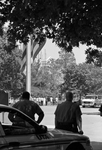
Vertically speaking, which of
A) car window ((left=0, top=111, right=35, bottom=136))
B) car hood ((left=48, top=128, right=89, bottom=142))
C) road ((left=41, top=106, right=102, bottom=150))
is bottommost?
road ((left=41, top=106, right=102, bottom=150))

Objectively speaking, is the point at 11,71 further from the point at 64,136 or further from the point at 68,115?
the point at 64,136

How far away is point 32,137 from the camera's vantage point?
261 inches

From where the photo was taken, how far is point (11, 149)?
6164mm

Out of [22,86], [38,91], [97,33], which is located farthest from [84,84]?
[97,33]

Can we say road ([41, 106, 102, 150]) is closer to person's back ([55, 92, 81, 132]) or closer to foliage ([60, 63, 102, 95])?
person's back ([55, 92, 81, 132])

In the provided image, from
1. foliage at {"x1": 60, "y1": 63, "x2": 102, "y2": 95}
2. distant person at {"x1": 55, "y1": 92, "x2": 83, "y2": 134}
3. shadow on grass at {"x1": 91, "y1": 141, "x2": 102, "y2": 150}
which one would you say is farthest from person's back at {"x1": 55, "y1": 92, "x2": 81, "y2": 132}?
foliage at {"x1": 60, "y1": 63, "x2": 102, "y2": 95}

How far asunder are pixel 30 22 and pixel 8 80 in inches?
2346

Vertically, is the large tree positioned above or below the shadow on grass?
above

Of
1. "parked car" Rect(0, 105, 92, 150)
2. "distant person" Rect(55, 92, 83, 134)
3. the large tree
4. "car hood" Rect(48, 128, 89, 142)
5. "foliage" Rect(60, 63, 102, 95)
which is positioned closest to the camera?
"parked car" Rect(0, 105, 92, 150)

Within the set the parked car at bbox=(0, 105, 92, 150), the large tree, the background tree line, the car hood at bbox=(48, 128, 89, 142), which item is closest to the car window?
the parked car at bbox=(0, 105, 92, 150)

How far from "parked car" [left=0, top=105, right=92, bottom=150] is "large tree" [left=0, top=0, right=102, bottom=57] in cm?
305

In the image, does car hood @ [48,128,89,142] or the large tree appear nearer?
car hood @ [48,128,89,142]

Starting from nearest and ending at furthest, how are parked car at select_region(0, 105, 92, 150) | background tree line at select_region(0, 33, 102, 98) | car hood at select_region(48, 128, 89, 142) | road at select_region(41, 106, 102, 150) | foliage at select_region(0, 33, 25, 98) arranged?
parked car at select_region(0, 105, 92, 150)
car hood at select_region(48, 128, 89, 142)
road at select_region(41, 106, 102, 150)
foliage at select_region(0, 33, 25, 98)
background tree line at select_region(0, 33, 102, 98)

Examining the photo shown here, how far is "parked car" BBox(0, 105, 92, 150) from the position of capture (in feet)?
20.4
